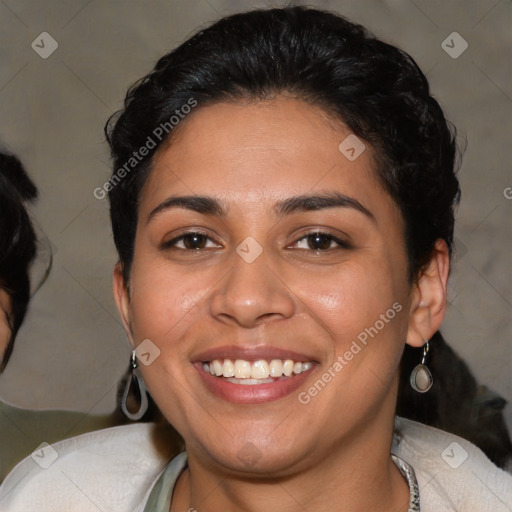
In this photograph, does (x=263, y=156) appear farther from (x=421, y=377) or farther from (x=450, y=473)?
(x=450, y=473)

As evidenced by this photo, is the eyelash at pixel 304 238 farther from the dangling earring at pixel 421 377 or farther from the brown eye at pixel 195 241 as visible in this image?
the dangling earring at pixel 421 377

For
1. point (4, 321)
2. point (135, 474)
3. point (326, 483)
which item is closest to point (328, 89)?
point (326, 483)

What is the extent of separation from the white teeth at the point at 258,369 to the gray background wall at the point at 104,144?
0.62m

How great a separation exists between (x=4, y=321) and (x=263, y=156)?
0.90 meters

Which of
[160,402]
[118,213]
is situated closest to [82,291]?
[118,213]

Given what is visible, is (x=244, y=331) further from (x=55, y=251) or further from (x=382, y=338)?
(x=55, y=251)

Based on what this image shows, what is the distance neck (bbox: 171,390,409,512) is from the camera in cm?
123

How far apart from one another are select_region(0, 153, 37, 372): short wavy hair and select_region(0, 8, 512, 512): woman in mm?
513

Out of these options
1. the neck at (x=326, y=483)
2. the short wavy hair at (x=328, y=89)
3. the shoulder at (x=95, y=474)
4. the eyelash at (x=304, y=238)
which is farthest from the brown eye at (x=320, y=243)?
the shoulder at (x=95, y=474)

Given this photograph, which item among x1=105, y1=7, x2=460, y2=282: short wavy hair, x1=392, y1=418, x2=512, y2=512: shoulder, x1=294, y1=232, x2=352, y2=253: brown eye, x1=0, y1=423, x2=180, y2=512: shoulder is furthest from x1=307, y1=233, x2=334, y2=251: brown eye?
x1=0, y1=423, x2=180, y2=512: shoulder

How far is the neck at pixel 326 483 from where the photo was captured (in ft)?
4.04

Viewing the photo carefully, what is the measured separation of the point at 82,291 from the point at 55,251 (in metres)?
0.09

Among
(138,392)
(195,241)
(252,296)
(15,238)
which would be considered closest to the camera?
(252,296)

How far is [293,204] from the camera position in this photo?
3.79ft
